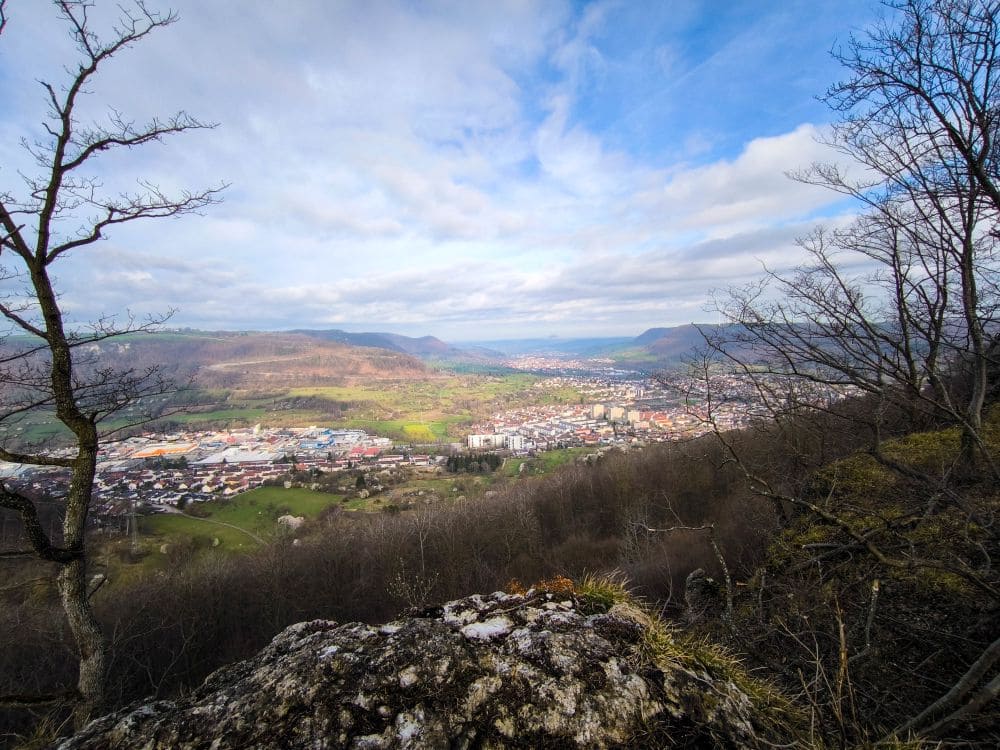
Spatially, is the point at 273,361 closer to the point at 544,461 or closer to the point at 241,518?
the point at 241,518

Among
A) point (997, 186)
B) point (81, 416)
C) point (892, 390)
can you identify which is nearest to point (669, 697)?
point (892, 390)

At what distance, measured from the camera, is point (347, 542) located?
827 inches

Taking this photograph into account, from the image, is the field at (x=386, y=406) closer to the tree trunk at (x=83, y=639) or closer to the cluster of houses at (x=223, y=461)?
the cluster of houses at (x=223, y=461)

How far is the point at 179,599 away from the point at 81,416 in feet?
56.5

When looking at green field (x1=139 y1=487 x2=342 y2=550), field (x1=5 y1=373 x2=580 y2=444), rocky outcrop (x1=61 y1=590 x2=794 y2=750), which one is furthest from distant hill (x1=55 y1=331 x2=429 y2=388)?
rocky outcrop (x1=61 y1=590 x2=794 y2=750)

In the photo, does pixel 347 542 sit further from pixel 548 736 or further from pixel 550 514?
pixel 548 736

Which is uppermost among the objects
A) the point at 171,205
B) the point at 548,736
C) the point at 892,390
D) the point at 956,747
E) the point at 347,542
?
the point at 171,205

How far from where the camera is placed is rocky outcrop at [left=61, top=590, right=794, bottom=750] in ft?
5.53

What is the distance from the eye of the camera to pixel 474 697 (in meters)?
1.81

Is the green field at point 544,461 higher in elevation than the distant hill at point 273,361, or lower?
lower

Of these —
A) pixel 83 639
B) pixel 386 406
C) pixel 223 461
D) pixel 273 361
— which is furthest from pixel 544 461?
pixel 273 361

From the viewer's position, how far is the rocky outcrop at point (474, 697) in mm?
1687

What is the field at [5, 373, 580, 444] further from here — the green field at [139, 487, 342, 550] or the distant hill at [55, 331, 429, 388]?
the green field at [139, 487, 342, 550]

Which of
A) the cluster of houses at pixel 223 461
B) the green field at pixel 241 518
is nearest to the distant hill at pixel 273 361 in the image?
the cluster of houses at pixel 223 461
